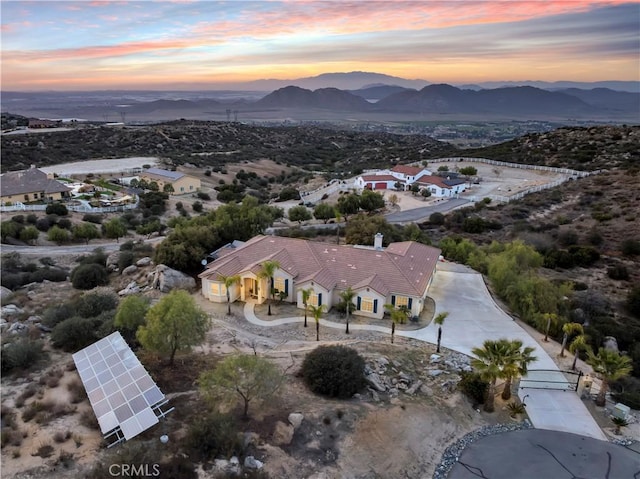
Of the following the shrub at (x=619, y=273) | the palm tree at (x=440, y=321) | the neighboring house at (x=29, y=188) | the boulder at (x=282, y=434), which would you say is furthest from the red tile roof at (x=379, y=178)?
the boulder at (x=282, y=434)

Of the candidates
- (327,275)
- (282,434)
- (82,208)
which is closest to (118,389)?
(282,434)

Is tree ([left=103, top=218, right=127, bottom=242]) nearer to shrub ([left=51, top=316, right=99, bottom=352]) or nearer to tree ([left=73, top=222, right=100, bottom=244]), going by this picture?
tree ([left=73, top=222, right=100, bottom=244])

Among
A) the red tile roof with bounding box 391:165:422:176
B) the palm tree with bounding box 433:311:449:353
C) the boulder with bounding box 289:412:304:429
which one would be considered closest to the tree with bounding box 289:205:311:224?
the palm tree with bounding box 433:311:449:353

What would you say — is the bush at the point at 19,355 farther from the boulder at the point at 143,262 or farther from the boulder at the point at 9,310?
the boulder at the point at 143,262

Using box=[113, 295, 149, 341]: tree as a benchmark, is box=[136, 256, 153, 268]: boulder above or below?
below

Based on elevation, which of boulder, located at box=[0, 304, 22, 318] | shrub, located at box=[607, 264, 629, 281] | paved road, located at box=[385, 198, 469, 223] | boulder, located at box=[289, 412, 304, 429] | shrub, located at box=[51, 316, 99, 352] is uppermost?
shrub, located at box=[51, 316, 99, 352]

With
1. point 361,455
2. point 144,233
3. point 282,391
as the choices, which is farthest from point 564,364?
point 144,233
